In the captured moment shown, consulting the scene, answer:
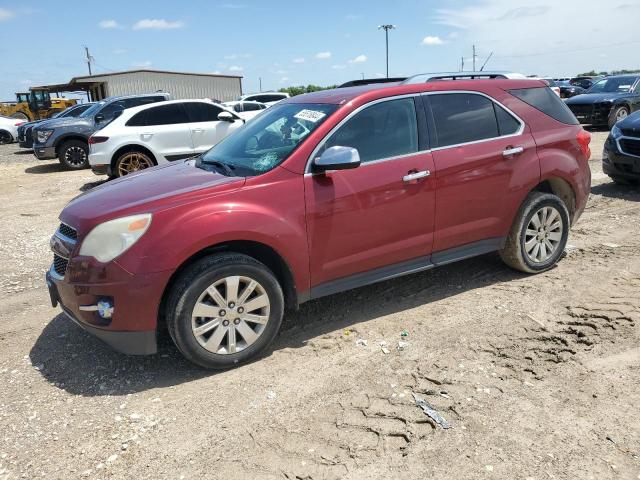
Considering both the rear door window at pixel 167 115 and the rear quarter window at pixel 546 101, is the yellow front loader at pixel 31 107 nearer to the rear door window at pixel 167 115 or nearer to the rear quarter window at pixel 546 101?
the rear door window at pixel 167 115

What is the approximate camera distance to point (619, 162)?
7973 millimetres

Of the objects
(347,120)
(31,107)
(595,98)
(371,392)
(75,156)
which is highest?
(31,107)

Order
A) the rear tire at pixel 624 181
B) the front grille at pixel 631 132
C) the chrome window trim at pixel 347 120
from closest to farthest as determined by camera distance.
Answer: the chrome window trim at pixel 347 120 < the front grille at pixel 631 132 < the rear tire at pixel 624 181

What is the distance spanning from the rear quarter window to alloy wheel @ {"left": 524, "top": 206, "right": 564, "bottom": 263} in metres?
0.87

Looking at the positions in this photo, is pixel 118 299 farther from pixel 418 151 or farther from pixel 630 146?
pixel 630 146

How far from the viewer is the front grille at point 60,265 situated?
136 inches

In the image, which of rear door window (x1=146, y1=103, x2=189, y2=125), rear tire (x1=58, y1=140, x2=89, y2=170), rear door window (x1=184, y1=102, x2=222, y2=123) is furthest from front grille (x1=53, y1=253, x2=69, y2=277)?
rear tire (x1=58, y1=140, x2=89, y2=170)

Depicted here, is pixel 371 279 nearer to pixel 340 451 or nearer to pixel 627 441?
pixel 340 451

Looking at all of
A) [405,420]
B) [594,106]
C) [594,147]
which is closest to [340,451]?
[405,420]

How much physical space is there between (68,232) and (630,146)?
775 cm

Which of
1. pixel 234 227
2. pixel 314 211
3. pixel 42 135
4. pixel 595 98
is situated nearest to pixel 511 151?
pixel 314 211

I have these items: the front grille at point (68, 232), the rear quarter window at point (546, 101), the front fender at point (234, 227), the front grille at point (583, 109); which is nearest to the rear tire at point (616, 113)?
the front grille at point (583, 109)

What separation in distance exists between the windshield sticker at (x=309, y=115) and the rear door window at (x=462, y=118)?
0.95 metres

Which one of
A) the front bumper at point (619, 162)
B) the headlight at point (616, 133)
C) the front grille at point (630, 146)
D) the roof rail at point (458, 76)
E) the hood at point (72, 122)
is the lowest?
the front bumper at point (619, 162)
